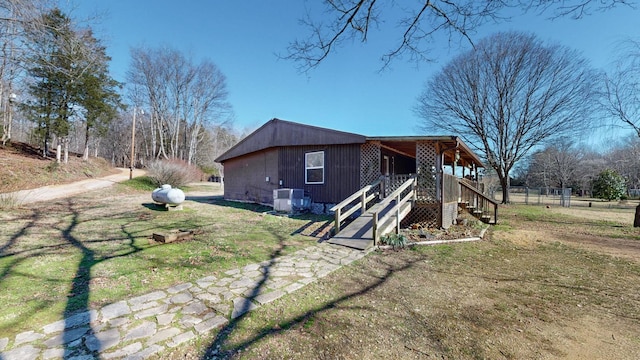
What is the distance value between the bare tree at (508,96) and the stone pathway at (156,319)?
18143 mm

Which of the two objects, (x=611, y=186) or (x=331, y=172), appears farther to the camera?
(x=611, y=186)

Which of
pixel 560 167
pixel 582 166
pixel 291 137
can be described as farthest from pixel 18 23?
pixel 582 166

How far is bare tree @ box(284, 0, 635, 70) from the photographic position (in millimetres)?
3408

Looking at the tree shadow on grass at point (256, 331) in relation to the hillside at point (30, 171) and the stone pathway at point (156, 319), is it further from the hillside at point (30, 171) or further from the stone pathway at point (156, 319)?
the hillside at point (30, 171)

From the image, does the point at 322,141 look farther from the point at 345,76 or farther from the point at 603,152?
the point at 603,152

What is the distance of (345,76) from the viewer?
1287 cm

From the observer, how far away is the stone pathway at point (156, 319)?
214cm

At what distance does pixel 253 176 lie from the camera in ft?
43.9

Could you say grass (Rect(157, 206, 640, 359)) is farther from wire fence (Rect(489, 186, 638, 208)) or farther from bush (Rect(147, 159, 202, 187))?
bush (Rect(147, 159, 202, 187))

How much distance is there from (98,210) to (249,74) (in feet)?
37.5

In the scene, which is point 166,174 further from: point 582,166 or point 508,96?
point 582,166

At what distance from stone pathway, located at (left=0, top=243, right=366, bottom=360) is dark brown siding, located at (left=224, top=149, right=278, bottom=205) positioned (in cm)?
812

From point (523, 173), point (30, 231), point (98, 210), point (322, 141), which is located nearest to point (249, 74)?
point (322, 141)

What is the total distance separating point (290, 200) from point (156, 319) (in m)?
7.46
